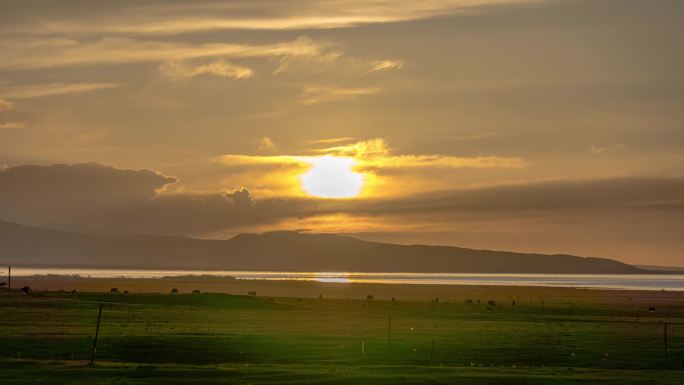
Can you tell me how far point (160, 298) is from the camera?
13262 centimetres

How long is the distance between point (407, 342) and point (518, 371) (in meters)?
21.2

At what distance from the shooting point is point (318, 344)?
74.4 meters

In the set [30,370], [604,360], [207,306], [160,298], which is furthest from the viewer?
[160,298]

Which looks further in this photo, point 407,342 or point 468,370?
point 407,342

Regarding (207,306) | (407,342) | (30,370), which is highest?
(207,306)

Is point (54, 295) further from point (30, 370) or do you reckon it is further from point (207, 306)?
point (30, 370)

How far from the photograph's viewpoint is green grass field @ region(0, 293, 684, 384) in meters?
52.5

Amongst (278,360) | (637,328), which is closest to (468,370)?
(278,360)

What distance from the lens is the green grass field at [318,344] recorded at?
52.5 meters

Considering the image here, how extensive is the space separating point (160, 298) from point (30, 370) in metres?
80.6

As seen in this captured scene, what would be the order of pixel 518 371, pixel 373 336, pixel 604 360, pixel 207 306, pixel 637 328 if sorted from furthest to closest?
pixel 207 306, pixel 637 328, pixel 373 336, pixel 604 360, pixel 518 371

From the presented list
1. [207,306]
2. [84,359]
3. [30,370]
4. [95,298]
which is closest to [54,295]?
[95,298]

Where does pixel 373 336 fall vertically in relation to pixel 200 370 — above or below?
above

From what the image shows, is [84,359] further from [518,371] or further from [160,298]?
[160,298]
